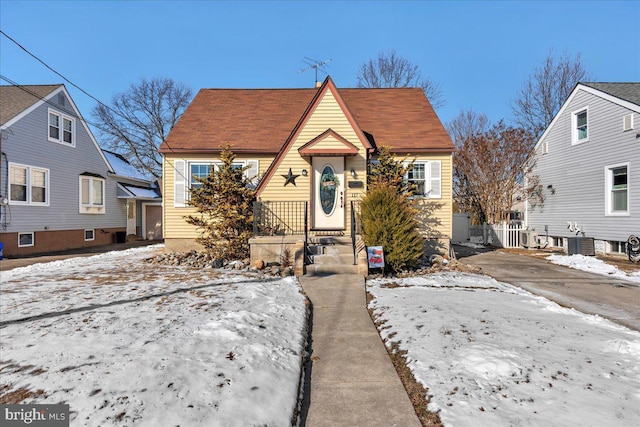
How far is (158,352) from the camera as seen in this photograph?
334 cm

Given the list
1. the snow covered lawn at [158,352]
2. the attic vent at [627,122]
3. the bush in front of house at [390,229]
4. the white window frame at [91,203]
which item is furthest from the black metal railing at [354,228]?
the white window frame at [91,203]

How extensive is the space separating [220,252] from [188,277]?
200 cm

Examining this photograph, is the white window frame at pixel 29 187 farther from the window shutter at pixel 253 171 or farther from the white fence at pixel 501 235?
the white fence at pixel 501 235

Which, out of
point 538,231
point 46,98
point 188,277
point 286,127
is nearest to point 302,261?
point 188,277

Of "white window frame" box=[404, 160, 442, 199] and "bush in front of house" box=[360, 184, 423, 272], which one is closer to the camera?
"bush in front of house" box=[360, 184, 423, 272]

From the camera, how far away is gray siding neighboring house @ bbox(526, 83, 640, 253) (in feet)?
36.4

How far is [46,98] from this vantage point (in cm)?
1395

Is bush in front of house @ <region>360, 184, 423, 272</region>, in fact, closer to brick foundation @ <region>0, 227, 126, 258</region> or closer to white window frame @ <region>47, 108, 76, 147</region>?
brick foundation @ <region>0, 227, 126, 258</region>

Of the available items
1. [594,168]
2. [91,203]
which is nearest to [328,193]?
[594,168]

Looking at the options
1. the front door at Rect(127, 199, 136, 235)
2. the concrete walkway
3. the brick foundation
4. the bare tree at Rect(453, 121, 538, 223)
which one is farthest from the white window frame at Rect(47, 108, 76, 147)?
the bare tree at Rect(453, 121, 538, 223)

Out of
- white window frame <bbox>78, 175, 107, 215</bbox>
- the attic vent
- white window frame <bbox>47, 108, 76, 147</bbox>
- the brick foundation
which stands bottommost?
the brick foundation

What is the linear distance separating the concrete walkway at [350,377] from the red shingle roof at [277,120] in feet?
25.6

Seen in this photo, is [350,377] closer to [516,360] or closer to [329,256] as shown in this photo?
[516,360]

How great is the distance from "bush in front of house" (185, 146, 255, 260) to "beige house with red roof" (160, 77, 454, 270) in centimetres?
49
